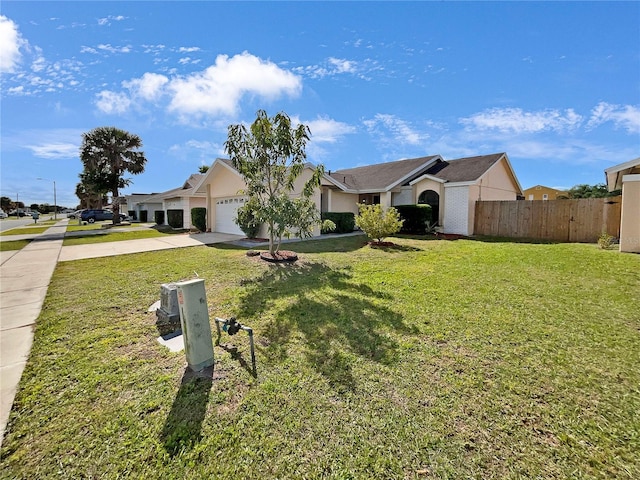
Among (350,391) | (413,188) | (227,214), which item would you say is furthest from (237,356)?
(413,188)

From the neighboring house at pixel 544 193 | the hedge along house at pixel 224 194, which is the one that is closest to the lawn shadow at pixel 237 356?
the hedge along house at pixel 224 194

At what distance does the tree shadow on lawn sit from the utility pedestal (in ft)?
2.74

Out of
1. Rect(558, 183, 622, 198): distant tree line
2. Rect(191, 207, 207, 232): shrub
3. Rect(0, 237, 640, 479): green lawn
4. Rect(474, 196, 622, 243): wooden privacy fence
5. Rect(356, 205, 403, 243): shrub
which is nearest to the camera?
Rect(0, 237, 640, 479): green lawn

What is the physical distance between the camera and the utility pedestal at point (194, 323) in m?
3.41

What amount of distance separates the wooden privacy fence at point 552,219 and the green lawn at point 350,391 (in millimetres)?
8847

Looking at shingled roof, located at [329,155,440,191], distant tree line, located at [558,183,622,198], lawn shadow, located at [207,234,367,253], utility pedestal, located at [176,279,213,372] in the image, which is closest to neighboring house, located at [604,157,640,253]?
lawn shadow, located at [207,234,367,253]

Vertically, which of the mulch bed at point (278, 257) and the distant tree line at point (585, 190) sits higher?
the distant tree line at point (585, 190)

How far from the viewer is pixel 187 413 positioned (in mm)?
2834

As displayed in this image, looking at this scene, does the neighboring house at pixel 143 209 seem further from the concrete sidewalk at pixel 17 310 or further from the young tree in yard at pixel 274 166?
the young tree in yard at pixel 274 166

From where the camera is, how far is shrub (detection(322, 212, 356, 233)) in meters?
17.5

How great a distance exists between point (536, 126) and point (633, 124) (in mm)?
3890

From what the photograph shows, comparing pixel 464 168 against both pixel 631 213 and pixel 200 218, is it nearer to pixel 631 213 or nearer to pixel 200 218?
pixel 631 213

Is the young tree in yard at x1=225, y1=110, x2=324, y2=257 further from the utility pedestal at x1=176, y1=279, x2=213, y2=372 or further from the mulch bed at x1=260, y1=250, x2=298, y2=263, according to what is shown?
the utility pedestal at x1=176, y1=279, x2=213, y2=372

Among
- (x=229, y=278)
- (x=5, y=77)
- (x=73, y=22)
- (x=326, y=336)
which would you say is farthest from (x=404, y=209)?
(x=5, y=77)
